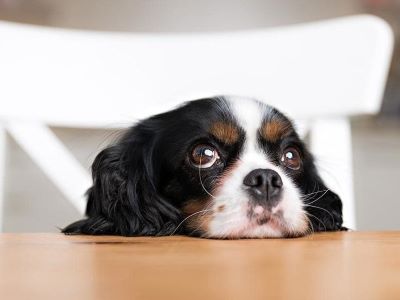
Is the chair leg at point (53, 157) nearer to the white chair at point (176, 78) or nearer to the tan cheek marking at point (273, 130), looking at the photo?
the white chair at point (176, 78)

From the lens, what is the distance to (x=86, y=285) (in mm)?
343

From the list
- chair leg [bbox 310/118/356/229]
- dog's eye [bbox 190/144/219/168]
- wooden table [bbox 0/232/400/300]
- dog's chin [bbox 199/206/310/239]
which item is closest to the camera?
wooden table [bbox 0/232/400/300]

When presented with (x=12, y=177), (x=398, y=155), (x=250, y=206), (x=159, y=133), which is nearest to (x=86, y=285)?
(x=250, y=206)

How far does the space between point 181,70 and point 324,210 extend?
0.63m

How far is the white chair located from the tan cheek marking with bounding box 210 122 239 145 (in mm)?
512

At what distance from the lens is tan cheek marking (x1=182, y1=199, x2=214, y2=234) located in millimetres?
919

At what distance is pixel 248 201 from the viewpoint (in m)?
0.93

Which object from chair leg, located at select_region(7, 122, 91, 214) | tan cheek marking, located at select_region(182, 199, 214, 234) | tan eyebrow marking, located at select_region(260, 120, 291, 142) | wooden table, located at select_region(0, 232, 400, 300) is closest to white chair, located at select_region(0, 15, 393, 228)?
chair leg, located at select_region(7, 122, 91, 214)

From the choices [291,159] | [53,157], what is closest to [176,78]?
[53,157]

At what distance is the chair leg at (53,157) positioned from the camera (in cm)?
153

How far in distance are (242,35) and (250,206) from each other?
78 centimetres

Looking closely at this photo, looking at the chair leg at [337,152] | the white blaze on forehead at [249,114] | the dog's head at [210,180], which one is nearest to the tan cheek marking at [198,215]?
the dog's head at [210,180]

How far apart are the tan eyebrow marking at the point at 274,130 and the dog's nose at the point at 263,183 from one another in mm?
112

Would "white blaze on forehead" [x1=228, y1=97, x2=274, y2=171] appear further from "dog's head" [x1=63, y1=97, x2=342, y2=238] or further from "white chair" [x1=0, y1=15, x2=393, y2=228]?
"white chair" [x1=0, y1=15, x2=393, y2=228]
